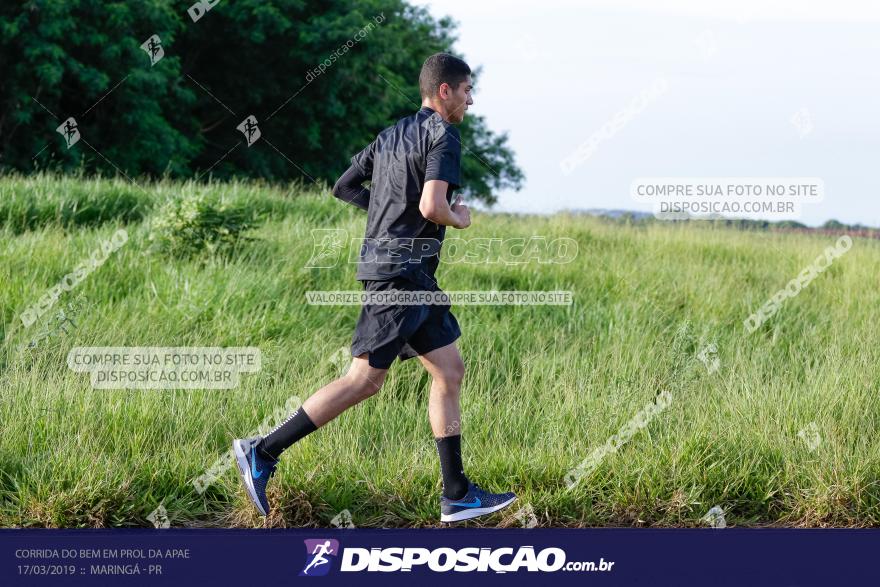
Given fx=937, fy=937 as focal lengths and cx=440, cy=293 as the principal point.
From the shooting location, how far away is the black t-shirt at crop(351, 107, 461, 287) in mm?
4270

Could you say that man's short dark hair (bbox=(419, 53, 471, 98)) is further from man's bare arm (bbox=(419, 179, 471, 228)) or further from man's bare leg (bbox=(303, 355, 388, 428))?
man's bare leg (bbox=(303, 355, 388, 428))

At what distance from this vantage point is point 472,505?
4535mm

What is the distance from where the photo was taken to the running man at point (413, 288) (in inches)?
170

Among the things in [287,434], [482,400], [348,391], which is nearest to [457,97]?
[348,391]

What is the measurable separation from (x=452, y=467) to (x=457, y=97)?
5.81 ft

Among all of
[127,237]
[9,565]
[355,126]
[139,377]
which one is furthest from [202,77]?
[9,565]

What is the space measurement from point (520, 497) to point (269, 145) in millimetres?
20318

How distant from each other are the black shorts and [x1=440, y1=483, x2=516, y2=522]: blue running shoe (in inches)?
29.4

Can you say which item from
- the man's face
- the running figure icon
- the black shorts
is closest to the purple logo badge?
the running figure icon

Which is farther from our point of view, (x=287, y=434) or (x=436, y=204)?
(x=287, y=434)

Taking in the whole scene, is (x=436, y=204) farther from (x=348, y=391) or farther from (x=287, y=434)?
(x=287, y=434)

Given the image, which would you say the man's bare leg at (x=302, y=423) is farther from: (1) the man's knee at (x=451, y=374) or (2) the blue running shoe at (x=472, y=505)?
(2) the blue running shoe at (x=472, y=505)

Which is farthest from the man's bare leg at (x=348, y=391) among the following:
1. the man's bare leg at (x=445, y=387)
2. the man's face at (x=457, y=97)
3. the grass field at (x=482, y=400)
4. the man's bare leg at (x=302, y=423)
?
the man's face at (x=457, y=97)

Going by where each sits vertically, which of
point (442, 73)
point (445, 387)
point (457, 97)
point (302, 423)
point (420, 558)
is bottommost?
point (420, 558)
